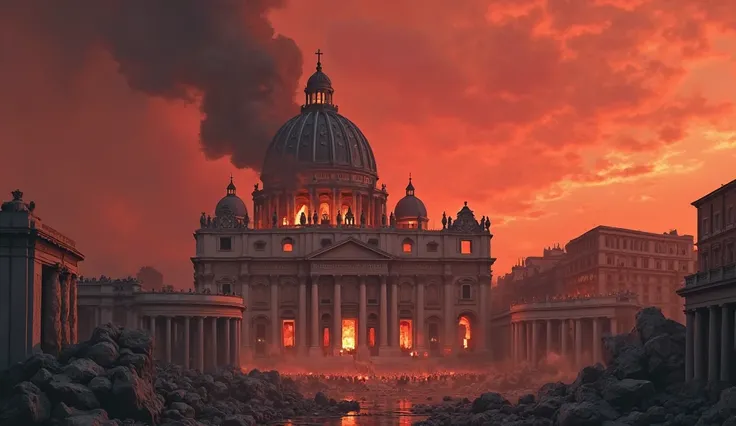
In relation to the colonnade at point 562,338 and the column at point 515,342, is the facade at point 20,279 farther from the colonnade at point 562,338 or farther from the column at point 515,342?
the column at point 515,342

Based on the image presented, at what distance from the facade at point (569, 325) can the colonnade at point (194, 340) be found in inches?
1229

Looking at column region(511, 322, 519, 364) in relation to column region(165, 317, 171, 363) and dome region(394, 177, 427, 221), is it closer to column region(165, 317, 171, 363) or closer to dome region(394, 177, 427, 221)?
dome region(394, 177, 427, 221)

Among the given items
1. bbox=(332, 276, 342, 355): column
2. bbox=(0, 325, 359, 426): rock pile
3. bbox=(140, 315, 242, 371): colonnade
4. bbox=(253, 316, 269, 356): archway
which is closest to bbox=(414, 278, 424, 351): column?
bbox=(332, 276, 342, 355): column

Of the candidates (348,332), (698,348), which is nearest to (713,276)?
(698,348)

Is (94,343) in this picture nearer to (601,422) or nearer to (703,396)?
(601,422)

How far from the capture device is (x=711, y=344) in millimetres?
64812

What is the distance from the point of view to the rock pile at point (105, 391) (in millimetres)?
56719

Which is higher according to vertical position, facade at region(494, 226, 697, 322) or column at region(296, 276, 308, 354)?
facade at region(494, 226, 697, 322)

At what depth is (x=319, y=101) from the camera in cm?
18088

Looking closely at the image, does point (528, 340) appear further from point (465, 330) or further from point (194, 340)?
point (194, 340)

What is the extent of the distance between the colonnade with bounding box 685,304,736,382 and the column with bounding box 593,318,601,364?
41311mm

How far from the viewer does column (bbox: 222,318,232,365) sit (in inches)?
4433

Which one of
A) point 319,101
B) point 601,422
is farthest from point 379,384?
point 319,101

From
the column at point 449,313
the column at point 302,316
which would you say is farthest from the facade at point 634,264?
the column at point 302,316
